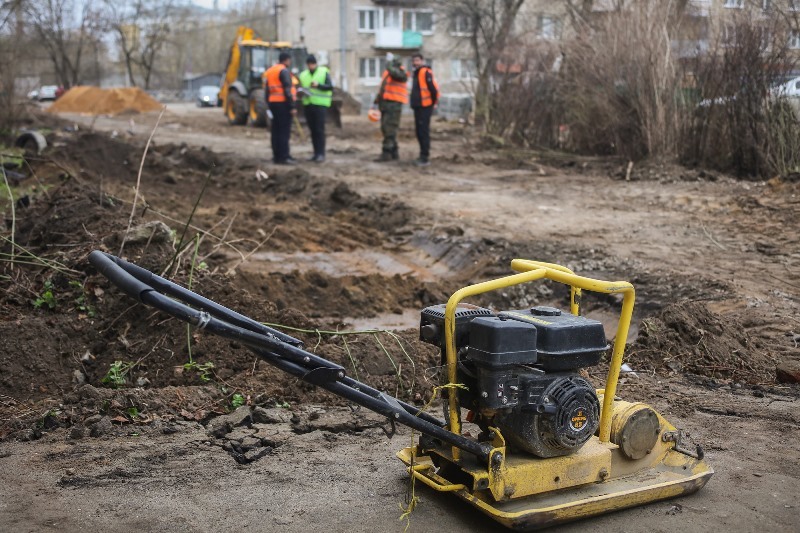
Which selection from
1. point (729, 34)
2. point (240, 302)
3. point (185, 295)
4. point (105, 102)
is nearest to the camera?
point (185, 295)

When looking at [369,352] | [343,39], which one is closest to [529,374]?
[369,352]

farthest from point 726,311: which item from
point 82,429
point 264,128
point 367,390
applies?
point 264,128

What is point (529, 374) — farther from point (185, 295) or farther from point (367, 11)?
point (367, 11)

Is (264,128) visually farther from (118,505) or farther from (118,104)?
(118,505)

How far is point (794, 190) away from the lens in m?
12.0

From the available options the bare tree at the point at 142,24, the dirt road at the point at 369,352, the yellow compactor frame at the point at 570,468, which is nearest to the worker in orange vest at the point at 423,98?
the dirt road at the point at 369,352

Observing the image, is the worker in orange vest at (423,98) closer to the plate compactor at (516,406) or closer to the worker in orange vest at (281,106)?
the worker in orange vest at (281,106)

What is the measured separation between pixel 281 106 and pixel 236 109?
1080 cm

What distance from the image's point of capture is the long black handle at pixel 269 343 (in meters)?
3.49

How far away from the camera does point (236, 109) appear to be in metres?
27.5

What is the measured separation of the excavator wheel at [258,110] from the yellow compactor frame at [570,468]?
899 inches

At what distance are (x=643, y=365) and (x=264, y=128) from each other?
70.8ft

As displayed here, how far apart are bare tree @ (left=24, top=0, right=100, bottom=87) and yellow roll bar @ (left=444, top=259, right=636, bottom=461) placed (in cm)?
5105

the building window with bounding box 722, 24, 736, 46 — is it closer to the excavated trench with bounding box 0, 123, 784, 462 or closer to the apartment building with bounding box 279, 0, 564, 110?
the excavated trench with bounding box 0, 123, 784, 462
